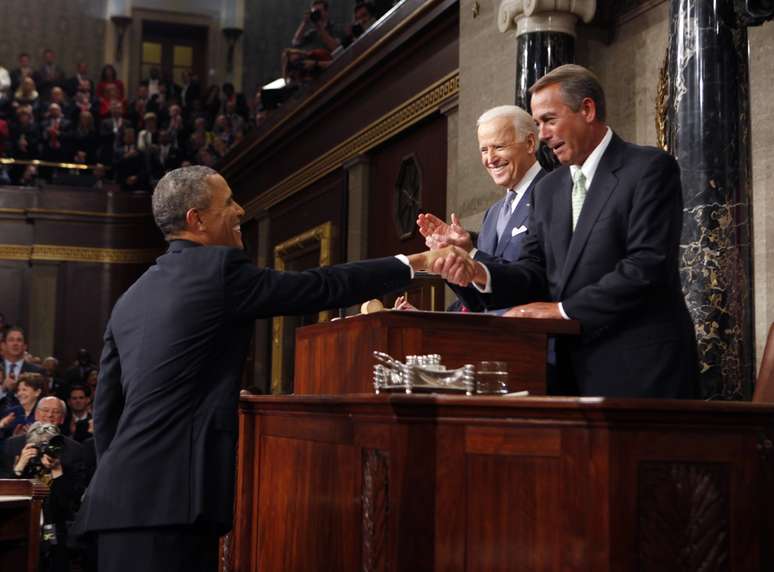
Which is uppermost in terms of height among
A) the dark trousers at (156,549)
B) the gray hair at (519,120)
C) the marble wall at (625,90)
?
the marble wall at (625,90)

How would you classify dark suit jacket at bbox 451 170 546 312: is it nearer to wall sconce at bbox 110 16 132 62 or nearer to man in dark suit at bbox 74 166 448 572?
man in dark suit at bbox 74 166 448 572

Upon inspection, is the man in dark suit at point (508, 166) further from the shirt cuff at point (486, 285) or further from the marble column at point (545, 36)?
the marble column at point (545, 36)

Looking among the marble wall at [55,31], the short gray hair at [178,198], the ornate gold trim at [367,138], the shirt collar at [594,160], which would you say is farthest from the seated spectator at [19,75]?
the shirt collar at [594,160]

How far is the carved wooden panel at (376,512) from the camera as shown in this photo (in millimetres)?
2389

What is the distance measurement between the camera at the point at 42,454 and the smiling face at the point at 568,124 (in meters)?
3.24

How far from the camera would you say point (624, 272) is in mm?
2713

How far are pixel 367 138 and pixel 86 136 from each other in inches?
291

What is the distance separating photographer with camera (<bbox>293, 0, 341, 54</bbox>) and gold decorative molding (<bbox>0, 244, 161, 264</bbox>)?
13.1ft

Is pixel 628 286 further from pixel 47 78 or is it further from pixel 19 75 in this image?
pixel 47 78

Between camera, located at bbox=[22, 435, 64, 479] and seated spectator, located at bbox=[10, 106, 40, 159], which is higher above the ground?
seated spectator, located at bbox=[10, 106, 40, 159]

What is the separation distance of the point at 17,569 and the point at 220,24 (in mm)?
15948

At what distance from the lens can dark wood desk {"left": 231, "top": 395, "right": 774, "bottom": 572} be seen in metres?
2.24

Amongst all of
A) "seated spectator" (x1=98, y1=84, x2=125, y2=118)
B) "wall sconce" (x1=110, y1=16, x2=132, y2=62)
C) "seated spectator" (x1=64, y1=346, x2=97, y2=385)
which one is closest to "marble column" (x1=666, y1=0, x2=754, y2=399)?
"seated spectator" (x1=64, y1=346, x2=97, y2=385)

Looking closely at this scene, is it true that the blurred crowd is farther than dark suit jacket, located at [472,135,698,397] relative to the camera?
Yes
